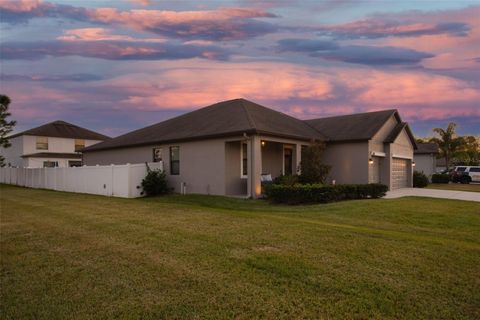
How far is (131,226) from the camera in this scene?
31.6 feet

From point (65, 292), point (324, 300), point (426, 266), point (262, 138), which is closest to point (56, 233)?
point (65, 292)

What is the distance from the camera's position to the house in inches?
719

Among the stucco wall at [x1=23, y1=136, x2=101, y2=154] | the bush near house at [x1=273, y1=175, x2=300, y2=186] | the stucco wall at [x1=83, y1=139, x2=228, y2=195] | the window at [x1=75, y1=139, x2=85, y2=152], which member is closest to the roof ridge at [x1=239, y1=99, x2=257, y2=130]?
the stucco wall at [x1=83, y1=139, x2=228, y2=195]

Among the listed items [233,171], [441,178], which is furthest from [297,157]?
[441,178]

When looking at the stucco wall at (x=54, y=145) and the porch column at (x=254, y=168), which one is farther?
→ the stucco wall at (x=54, y=145)

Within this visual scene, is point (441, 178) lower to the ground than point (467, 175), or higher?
lower

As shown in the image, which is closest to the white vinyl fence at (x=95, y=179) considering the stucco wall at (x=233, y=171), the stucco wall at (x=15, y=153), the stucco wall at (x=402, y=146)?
the stucco wall at (x=233, y=171)

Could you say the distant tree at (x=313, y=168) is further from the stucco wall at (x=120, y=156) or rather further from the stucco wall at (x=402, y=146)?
the stucco wall at (x=120, y=156)

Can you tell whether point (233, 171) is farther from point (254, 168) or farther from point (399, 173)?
point (399, 173)

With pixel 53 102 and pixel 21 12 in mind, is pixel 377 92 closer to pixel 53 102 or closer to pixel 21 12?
pixel 21 12

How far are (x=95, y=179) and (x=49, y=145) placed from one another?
1023 inches

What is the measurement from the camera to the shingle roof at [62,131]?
43.4 meters

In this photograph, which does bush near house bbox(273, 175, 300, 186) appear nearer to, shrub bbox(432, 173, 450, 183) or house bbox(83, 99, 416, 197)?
house bbox(83, 99, 416, 197)

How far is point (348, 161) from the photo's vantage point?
22.1 m
